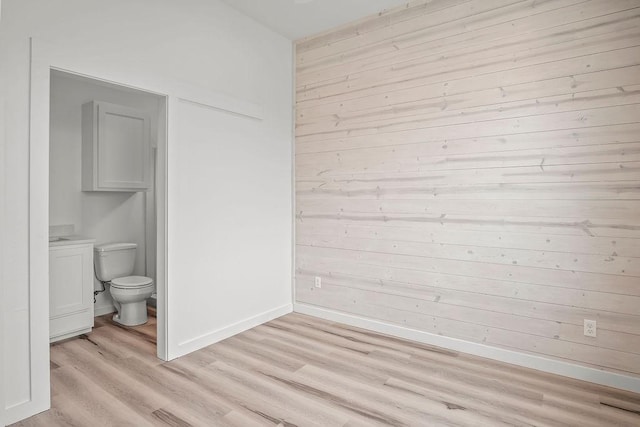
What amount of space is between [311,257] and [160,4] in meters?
2.51

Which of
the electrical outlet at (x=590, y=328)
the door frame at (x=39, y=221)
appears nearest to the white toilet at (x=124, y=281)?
the door frame at (x=39, y=221)

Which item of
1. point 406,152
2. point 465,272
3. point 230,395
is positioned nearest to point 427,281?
point 465,272

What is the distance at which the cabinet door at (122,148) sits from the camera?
12.3 ft

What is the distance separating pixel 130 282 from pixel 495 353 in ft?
10.7

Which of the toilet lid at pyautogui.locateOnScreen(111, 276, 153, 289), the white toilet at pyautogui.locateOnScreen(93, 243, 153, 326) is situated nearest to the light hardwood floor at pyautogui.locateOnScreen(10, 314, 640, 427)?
the white toilet at pyautogui.locateOnScreen(93, 243, 153, 326)

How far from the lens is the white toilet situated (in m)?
3.58

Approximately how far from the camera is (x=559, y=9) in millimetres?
2619

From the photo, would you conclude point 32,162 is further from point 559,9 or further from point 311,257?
point 559,9

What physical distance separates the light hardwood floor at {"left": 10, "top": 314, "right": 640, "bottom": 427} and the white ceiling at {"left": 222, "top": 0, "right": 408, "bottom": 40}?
9.43 feet

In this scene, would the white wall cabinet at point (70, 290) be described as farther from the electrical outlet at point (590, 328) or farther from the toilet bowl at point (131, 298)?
the electrical outlet at point (590, 328)

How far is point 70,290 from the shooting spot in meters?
3.33

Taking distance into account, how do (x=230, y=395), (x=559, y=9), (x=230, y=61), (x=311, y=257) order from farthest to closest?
(x=311, y=257) → (x=230, y=61) → (x=559, y=9) → (x=230, y=395)

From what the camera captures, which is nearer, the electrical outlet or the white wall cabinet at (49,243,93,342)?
the electrical outlet

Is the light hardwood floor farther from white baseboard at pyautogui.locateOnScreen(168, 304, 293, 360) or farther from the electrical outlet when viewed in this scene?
the electrical outlet
